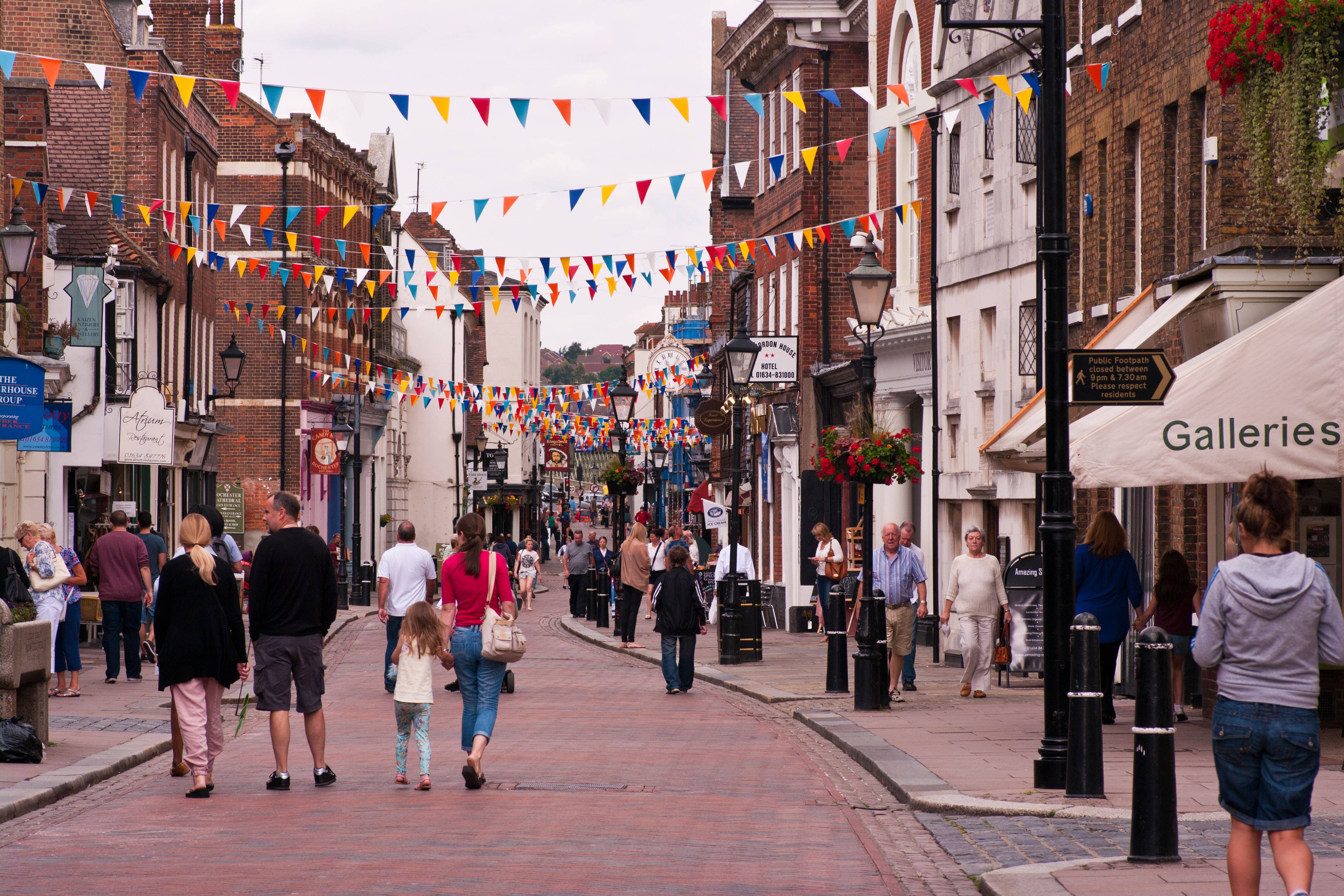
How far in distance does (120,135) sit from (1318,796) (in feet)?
101

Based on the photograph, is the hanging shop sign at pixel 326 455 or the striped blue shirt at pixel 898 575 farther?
the hanging shop sign at pixel 326 455

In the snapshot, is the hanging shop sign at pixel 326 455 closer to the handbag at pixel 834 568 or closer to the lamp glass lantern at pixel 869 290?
the handbag at pixel 834 568

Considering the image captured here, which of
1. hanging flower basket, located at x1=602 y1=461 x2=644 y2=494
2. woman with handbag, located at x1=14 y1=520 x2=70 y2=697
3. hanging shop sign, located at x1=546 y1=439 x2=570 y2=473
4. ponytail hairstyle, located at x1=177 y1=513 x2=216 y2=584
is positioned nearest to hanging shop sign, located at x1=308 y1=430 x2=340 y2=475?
hanging flower basket, located at x1=602 y1=461 x2=644 y2=494

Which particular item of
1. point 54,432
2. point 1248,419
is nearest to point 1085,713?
point 1248,419

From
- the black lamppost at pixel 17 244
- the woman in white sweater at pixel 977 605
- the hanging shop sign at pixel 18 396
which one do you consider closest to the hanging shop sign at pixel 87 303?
the black lamppost at pixel 17 244

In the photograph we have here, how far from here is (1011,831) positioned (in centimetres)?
1002

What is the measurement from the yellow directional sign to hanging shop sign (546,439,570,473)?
77.0 m

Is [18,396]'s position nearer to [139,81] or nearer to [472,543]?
[139,81]

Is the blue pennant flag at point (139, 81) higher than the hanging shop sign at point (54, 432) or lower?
higher

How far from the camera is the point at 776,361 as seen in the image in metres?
36.4

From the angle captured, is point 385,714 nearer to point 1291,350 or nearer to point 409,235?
point 1291,350

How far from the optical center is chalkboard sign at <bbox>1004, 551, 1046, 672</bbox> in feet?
64.4

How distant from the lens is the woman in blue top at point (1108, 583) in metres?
15.1

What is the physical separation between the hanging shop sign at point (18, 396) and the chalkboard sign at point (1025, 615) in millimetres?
10140
